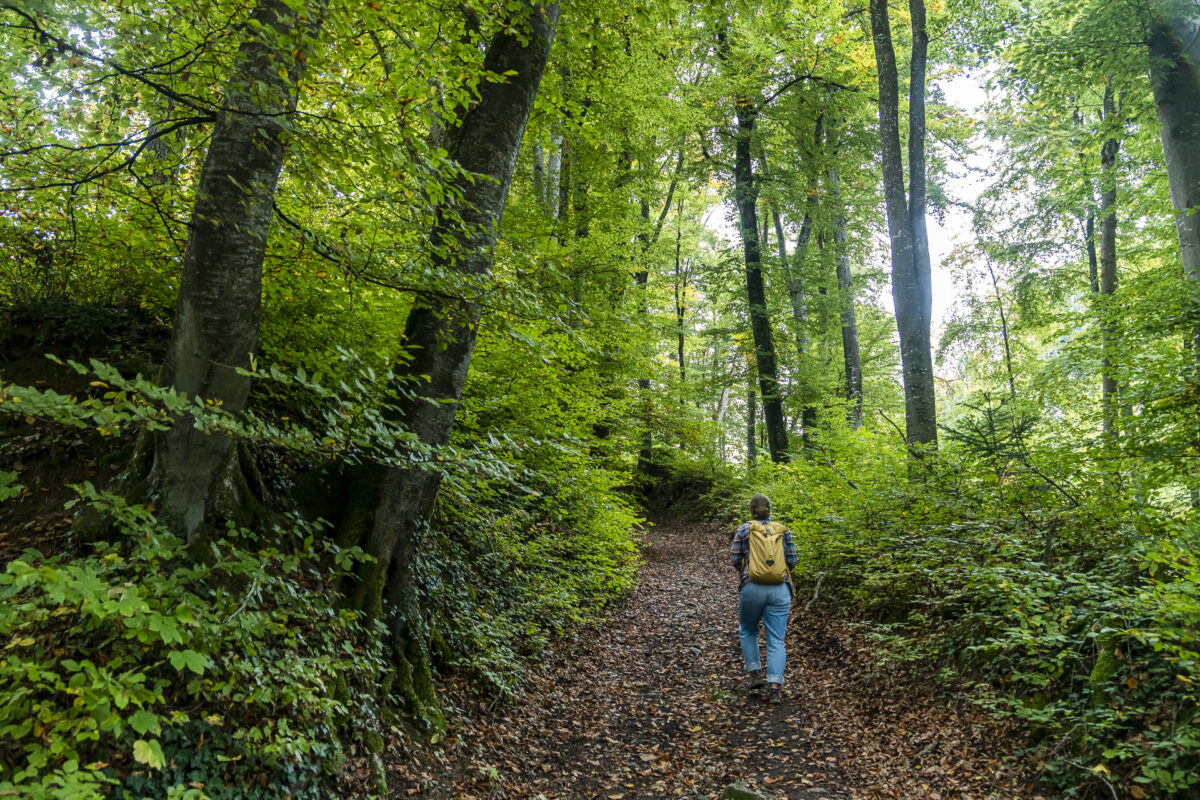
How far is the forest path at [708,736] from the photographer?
4.14m

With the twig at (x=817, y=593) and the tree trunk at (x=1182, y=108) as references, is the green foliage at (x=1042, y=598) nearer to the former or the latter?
the twig at (x=817, y=593)

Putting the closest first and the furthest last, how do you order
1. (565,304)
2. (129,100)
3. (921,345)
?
1. (129,100)
2. (565,304)
3. (921,345)

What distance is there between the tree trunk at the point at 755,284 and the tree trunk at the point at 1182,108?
8179mm

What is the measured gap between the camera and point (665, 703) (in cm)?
603

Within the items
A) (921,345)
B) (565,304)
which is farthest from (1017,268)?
(565,304)

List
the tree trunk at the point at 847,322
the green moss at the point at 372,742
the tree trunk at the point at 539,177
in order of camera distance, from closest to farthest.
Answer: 1. the green moss at the point at 372,742
2. the tree trunk at the point at 539,177
3. the tree trunk at the point at 847,322

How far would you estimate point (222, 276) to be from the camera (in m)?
3.19

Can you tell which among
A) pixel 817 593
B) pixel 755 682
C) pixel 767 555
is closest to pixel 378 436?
pixel 767 555

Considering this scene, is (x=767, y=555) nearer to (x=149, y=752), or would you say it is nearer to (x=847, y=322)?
(x=149, y=752)

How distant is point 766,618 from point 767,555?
26.4 inches

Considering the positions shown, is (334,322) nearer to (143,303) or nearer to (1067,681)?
(143,303)

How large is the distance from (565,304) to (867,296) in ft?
60.2

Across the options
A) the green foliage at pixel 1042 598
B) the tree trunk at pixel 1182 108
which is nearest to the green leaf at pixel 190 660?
the green foliage at pixel 1042 598

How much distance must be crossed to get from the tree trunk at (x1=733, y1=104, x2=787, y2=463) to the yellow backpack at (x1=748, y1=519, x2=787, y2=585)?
28.1 feet
